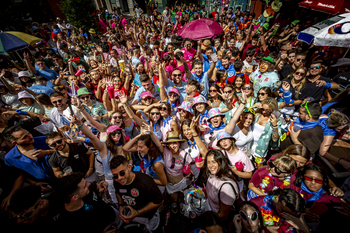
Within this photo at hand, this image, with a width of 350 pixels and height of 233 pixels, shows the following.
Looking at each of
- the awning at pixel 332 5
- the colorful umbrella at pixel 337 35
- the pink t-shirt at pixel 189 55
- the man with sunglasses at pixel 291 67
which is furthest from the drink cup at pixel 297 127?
the awning at pixel 332 5

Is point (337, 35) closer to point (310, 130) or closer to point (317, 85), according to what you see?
point (317, 85)

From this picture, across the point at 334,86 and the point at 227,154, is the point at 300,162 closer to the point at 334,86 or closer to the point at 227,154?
the point at 227,154

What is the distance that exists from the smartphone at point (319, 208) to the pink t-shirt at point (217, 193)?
1.13m

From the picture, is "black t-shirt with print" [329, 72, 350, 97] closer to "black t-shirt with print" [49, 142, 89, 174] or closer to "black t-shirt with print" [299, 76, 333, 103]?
"black t-shirt with print" [299, 76, 333, 103]

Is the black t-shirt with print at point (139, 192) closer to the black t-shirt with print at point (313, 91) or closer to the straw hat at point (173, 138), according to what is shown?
the straw hat at point (173, 138)

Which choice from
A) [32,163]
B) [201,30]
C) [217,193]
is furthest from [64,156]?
[201,30]

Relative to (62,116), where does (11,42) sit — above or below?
above

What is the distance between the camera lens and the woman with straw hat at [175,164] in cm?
259

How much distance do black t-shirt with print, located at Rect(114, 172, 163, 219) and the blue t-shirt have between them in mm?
1736

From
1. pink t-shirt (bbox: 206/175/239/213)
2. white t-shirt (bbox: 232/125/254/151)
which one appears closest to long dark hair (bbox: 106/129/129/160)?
pink t-shirt (bbox: 206/175/239/213)

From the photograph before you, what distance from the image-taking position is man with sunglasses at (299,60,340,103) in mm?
3795

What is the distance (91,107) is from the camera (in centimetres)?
384

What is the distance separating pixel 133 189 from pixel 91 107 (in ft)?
9.31

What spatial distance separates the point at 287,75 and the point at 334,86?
4.77 feet
